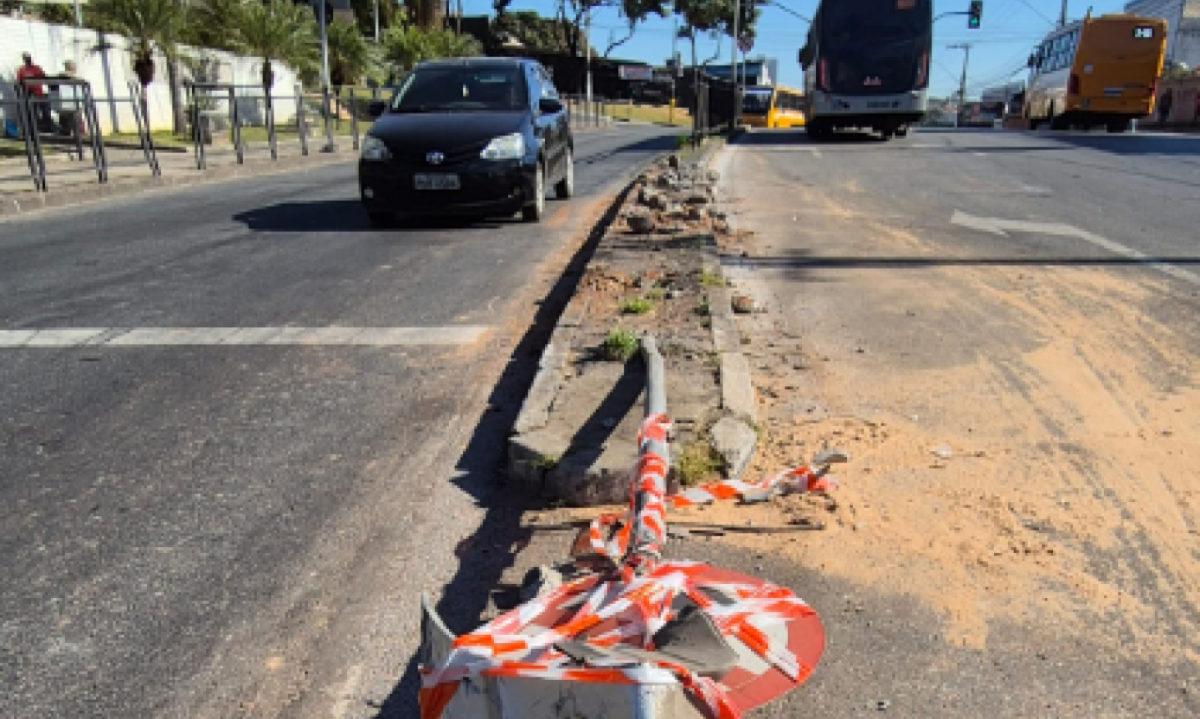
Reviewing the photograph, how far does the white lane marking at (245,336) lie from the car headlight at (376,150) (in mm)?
3817

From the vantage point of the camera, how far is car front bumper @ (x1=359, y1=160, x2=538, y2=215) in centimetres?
859

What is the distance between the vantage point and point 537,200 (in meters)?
9.34

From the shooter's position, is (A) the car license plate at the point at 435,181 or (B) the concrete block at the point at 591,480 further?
(A) the car license plate at the point at 435,181

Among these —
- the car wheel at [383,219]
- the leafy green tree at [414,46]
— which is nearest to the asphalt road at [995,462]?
the car wheel at [383,219]

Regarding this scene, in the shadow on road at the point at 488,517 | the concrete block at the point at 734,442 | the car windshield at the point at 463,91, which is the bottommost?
the shadow on road at the point at 488,517

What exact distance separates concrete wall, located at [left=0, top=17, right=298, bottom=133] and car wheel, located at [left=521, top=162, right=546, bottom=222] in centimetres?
861

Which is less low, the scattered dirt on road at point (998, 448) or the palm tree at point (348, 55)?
the palm tree at point (348, 55)

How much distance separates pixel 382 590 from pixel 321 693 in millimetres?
449

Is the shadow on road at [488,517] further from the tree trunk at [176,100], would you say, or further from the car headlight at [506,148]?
the tree trunk at [176,100]

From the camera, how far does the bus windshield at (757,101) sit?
152 ft

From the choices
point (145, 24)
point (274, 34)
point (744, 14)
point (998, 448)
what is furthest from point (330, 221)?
point (744, 14)

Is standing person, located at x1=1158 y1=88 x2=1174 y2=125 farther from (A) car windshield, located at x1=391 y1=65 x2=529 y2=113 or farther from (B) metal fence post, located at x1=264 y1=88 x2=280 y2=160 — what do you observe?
(A) car windshield, located at x1=391 y1=65 x2=529 y2=113

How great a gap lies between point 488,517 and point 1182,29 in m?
74.9

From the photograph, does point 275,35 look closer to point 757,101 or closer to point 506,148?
point 506,148
